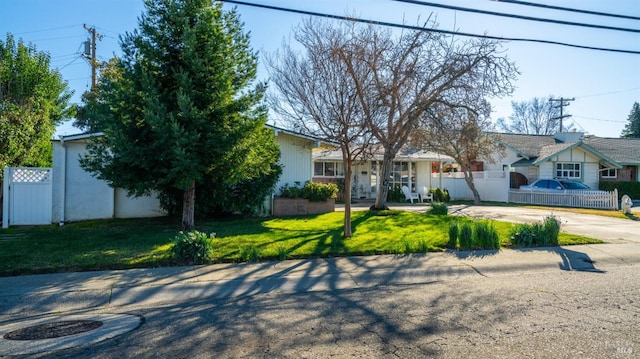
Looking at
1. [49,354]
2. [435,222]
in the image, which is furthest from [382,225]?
[49,354]

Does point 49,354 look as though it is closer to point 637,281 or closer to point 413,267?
point 413,267

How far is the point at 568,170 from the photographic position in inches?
1091

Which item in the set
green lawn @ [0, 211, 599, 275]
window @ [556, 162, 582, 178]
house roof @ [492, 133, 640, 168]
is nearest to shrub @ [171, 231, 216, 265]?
green lawn @ [0, 211, 599, 275]

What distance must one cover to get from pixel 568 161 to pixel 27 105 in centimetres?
3105

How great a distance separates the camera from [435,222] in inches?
535

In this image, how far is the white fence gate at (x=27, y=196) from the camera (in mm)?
12484

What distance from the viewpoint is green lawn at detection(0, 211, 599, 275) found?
7.83m

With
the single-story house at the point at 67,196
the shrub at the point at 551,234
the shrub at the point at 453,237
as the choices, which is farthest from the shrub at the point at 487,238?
the single-story house at the point at 67,196

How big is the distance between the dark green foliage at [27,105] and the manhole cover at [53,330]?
10.9 meters

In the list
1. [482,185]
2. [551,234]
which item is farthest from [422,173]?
[551,234]

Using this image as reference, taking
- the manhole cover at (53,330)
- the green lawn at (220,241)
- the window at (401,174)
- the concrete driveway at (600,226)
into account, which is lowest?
the manhole cover at (53,330)

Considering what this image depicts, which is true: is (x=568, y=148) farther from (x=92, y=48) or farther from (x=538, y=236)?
(x=92, y=48)

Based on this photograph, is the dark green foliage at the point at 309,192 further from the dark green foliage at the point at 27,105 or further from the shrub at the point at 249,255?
the dark green foliage at the point at 27,105

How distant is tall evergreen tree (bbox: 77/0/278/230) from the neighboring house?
19.3 metres
